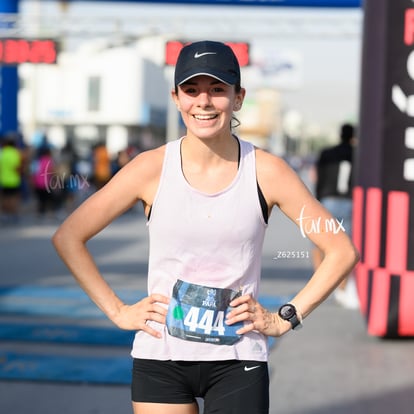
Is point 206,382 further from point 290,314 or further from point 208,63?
point 208,63

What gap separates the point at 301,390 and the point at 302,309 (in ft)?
10.1

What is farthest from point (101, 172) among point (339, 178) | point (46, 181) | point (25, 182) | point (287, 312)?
point (25, 182)

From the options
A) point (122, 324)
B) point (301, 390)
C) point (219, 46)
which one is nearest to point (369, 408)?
point (301, 390)

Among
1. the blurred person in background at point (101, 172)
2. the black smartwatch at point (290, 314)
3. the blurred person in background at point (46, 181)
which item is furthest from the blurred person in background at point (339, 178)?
the black smartwatch at point (290, 314)

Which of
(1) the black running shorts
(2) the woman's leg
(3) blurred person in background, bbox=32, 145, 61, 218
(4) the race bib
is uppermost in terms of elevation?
(3) blurred person in background, bbox=32, 145, 61, 218

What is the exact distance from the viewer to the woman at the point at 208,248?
9.50ft

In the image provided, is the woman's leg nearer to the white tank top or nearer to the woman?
the woman

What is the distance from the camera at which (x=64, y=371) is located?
21.2 feet

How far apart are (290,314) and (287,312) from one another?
0.01 metres

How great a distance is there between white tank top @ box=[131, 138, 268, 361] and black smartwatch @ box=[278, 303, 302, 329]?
11 centimetres

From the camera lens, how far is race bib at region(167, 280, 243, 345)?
290cm

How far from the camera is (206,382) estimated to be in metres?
2.97

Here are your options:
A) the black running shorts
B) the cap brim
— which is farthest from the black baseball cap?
the black running shorts

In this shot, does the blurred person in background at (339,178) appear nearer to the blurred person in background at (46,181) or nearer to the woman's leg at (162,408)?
the blurred person in background at (46,181)
